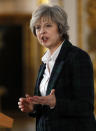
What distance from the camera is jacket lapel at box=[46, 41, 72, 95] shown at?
201 cm

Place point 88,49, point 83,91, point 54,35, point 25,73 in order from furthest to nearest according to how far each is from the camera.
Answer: point 25,73, point 88,49, point 54,35, point 83,91

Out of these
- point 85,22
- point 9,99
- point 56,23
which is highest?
point 85,22

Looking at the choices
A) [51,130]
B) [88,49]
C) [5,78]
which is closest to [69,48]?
[51,130]

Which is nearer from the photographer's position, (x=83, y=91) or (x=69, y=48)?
(x=83, y=91)

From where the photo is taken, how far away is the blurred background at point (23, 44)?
20.9 ft

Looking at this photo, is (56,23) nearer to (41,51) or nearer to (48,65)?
(48,65)

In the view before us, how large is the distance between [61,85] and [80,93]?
0.12m

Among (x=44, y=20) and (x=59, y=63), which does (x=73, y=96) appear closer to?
(x=59, y=63)

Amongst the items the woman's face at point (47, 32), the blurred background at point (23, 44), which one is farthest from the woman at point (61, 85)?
the blurred background at point (23, 44)

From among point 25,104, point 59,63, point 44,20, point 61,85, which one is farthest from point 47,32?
point 25,104

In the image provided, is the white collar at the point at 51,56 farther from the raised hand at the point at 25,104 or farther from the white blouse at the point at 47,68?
the raised hand at the point at 25,104

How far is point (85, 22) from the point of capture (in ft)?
21.1

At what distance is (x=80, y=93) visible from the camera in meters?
1.92

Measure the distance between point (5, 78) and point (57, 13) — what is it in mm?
6990
